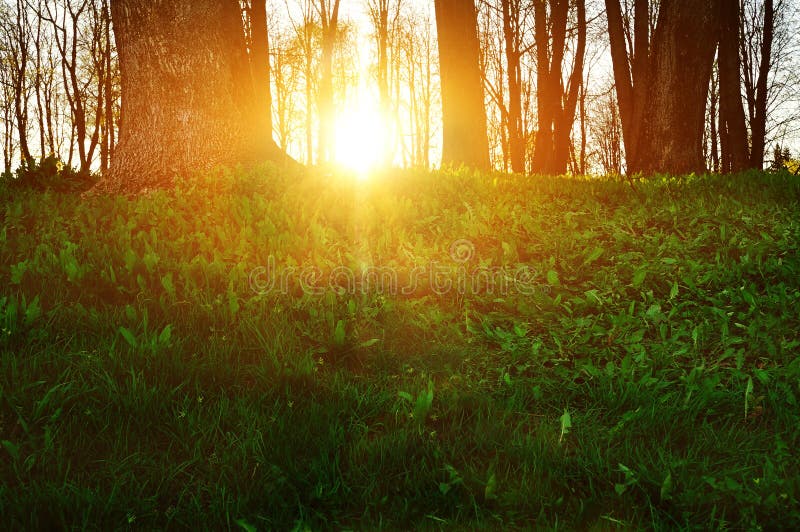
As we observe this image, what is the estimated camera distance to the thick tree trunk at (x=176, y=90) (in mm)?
5812

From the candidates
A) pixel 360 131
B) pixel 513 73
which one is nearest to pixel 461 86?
pixel 513 73

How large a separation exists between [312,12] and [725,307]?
89.3 ft

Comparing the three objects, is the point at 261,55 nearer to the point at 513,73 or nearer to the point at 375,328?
the point at 375,328

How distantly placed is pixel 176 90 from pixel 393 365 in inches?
171

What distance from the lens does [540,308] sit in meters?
3.97

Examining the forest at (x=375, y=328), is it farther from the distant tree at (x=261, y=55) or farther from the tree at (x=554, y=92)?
the tree at (x=554, y=92)

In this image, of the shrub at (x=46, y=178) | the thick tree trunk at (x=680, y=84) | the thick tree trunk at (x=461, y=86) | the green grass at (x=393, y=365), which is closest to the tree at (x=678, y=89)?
the thick tree trunk at (x=680, y=84)

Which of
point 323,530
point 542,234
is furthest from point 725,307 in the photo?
point 323,530

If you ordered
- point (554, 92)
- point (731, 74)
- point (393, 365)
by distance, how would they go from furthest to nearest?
point (554, 92)
point (731, 74)
point (393, 365)

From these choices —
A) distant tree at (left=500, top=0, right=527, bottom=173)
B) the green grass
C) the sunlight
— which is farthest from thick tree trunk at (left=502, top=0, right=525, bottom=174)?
the sunlight

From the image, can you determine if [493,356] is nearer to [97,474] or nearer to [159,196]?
[97,474]

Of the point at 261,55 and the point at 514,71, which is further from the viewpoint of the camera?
the point at 514,71

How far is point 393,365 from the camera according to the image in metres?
3.24

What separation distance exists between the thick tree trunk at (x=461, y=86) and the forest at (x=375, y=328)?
1443mm
